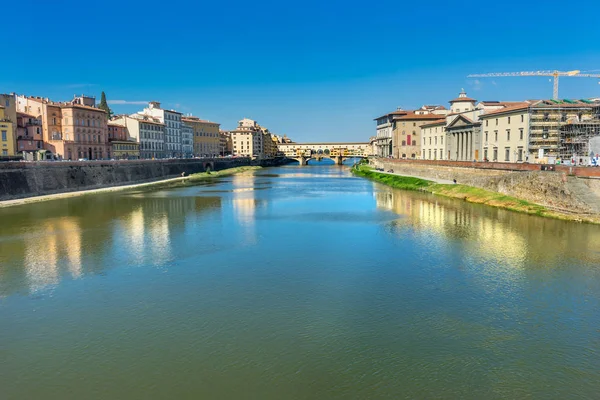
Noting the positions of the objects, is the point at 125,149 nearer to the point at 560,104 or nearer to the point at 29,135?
the point at 29,135

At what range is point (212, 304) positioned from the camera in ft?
50.6

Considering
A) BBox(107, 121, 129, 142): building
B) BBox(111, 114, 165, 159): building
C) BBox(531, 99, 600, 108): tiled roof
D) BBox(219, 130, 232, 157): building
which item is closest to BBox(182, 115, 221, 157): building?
BBox(219, 130, 232, 157): building

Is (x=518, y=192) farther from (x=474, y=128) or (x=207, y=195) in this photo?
(x=207, y=195)

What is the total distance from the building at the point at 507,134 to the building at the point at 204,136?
288 ft

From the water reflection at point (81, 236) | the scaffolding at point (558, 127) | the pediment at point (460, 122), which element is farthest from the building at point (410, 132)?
the water reflection at point (81, 236)

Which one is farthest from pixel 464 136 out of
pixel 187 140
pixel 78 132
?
pixel 187 140

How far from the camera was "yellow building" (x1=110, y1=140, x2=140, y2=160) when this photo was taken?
82.9 meters

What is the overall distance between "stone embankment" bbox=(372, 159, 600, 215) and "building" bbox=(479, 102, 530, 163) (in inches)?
264

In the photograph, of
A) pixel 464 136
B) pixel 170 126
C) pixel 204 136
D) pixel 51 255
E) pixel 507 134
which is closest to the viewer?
pixel 51 255

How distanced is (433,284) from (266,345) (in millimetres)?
8106

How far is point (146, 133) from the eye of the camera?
95000 mm

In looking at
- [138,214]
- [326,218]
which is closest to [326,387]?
[326,218]

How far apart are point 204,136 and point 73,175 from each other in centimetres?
8500

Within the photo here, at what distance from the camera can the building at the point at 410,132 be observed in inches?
3772
